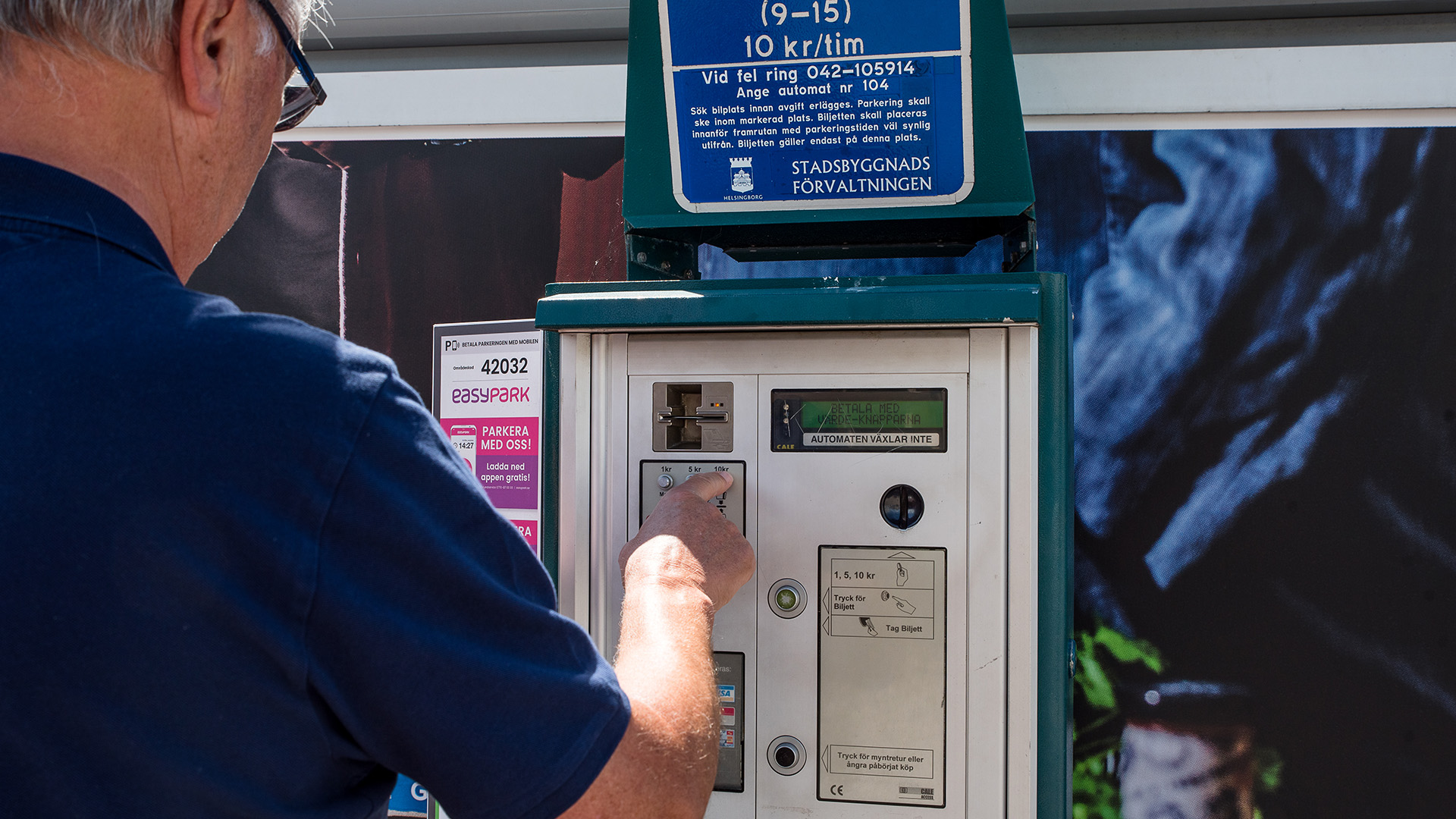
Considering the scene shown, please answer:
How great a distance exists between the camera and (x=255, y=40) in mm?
866

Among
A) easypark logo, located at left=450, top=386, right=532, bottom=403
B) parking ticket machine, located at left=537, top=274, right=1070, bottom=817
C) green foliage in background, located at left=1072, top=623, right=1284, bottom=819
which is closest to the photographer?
parking ticket machine, located at left=537, top=274, right=1070, bottom=817

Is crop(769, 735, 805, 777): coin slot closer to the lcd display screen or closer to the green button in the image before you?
the green button

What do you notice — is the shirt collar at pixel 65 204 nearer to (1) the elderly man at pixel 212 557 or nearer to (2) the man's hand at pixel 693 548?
(1) the elderly man at pixel 212 557

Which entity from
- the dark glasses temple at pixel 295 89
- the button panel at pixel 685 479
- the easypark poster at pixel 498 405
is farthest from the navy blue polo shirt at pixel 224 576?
the easypark poster at pixel 498 405

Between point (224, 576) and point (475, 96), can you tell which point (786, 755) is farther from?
Answer: point (475, 96)

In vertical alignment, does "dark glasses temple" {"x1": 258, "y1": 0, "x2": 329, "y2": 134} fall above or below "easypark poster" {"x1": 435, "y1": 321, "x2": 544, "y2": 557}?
above

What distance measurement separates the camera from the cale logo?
1466 mm

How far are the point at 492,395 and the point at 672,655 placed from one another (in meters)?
1.51

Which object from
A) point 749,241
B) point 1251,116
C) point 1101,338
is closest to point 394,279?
point 749,241

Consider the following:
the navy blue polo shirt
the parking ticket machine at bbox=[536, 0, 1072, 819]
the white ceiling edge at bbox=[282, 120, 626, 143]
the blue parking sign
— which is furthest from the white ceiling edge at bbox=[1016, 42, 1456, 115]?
the blue parking sign

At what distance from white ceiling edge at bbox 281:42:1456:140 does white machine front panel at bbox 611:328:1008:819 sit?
84 centimetres

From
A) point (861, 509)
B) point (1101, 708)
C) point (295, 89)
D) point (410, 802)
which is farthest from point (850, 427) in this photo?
point (410, 802)

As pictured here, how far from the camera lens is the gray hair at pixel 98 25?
71 centimetres

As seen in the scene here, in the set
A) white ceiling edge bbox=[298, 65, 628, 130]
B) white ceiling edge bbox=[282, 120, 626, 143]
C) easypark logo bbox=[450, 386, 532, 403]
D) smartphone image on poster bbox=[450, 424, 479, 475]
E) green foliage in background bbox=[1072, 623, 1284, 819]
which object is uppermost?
white ceiling edge bbox=[298, 65, 628, 130]
